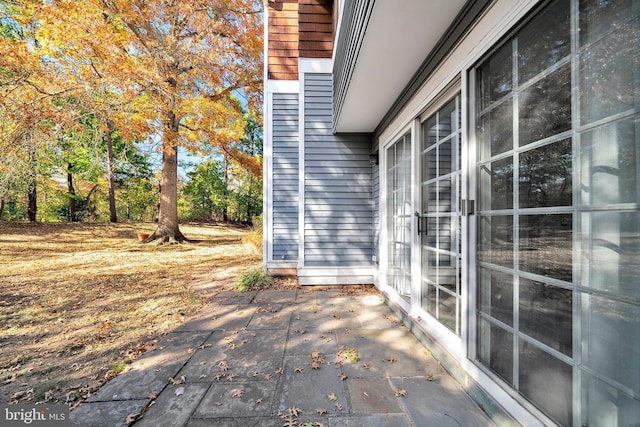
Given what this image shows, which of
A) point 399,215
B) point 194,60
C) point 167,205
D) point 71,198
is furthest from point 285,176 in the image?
point 71,198

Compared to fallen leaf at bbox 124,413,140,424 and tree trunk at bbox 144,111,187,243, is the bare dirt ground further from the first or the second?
tree trunk at bbox 144,111,187,243

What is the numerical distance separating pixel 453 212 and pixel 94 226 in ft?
44.5

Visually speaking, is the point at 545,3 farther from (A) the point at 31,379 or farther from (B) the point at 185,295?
(B) the point at 185,295

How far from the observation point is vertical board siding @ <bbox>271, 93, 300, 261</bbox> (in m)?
4.40

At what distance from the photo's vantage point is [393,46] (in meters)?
2.08

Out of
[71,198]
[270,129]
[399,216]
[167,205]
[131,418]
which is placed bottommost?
[131,418]

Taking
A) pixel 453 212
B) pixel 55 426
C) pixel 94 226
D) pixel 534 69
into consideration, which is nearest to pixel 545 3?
pixel 534 69

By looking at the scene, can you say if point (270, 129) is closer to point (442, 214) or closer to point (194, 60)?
Result: point (442, 214)

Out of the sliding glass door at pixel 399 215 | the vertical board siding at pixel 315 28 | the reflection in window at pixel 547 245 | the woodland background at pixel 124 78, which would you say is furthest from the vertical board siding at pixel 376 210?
the woodland background at pixel 124 78

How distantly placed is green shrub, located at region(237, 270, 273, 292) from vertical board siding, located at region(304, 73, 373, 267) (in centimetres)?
66

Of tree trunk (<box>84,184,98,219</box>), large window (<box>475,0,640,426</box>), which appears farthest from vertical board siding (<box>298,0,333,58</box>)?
tree trunk (<box>84,184,98,219</box>)

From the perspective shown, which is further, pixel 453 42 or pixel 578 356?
pixel 453 42

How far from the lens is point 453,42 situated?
1.85m

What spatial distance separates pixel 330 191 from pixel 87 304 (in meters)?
3.55
